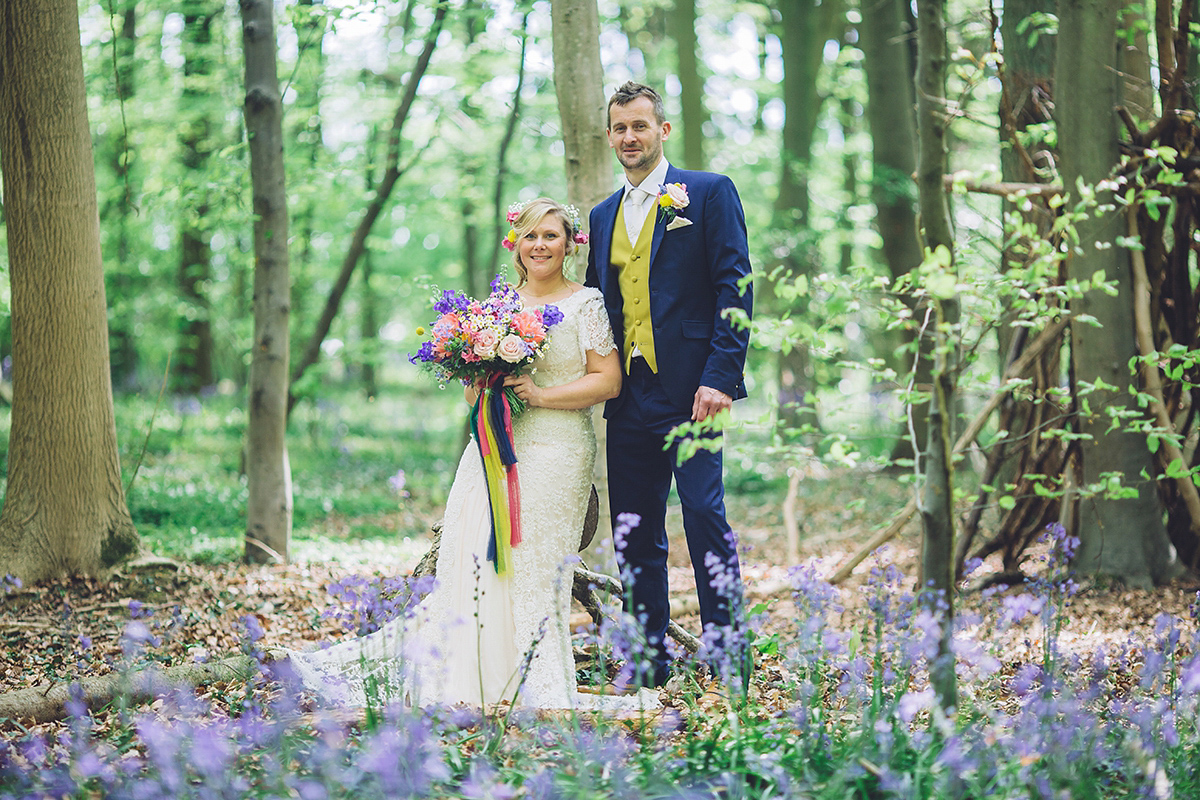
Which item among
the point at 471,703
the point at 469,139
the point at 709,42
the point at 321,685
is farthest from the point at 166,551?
the point at 709,42

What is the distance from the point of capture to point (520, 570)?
12.0 ft

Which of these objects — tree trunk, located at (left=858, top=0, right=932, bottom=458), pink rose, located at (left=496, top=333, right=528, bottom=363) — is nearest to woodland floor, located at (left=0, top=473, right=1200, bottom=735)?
pink rose, located at (left=496, top=333, right=528, bottom=363)

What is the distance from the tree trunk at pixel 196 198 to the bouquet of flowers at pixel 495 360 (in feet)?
14.8

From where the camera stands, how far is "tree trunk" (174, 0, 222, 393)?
330 inches

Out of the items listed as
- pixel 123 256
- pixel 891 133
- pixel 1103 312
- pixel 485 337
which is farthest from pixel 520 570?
pixel 123 256

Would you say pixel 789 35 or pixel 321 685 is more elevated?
pixel 789 35

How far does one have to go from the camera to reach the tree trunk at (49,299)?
486 centimetres

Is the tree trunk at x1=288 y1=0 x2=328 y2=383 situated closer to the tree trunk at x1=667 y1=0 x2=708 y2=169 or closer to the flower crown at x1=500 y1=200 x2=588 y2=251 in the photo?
the flower crown at x1=500 y1=200 x2=588 y2=251

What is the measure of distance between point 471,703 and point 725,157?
1233 centimetres

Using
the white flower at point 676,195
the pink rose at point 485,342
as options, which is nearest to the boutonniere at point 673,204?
the white flower at point 676,195

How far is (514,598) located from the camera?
12.0ft

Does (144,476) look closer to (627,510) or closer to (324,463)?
(324,463)

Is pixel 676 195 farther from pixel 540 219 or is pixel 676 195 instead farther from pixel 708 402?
pixel 708 402

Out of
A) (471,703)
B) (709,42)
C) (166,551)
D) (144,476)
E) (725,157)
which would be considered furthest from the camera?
(709,42)
